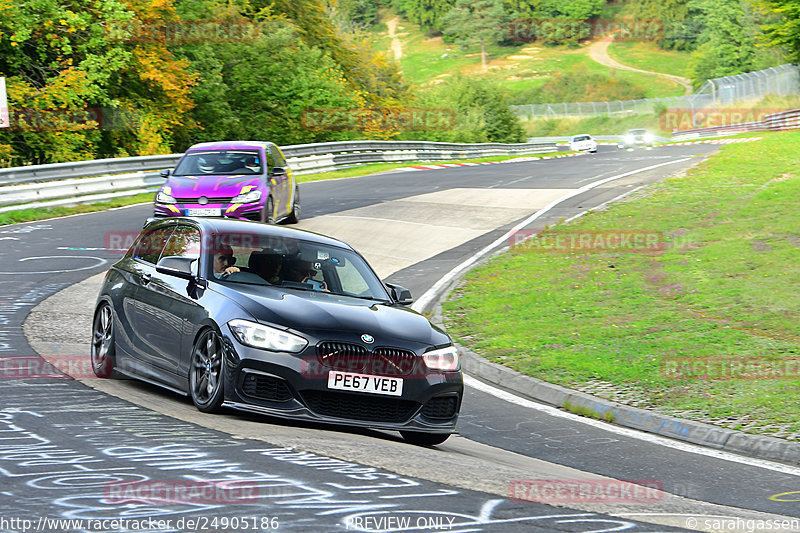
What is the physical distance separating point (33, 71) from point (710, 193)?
2235 cm

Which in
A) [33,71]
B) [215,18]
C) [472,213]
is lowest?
[472,213]

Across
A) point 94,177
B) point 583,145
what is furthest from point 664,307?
point 583,145

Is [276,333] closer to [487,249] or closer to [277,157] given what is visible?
[487,249]

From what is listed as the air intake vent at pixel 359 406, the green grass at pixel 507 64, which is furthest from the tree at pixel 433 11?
the air intake vent at pixel 359 406

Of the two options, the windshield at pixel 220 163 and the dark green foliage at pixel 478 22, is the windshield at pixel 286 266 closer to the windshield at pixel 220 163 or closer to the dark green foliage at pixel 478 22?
the windshield at pixel 220 163

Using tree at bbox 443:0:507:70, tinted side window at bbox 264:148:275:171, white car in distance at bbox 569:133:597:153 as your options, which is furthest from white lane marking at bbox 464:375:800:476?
tree at bbox 443:0:507:70

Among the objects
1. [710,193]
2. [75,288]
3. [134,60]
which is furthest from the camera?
[134,60]

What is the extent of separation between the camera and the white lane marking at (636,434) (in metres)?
7.62

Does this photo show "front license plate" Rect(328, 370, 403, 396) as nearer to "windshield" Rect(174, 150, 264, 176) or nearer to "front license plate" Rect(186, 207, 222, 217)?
"front license plate" Rect(186, 207, 222, 217)

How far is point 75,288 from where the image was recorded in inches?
555

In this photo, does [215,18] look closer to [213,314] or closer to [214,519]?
[213,314]

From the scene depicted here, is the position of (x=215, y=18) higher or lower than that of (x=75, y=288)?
higher

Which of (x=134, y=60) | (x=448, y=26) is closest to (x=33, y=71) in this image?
(x=134, y=60)

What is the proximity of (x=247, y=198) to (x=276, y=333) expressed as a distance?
36.5 feet
